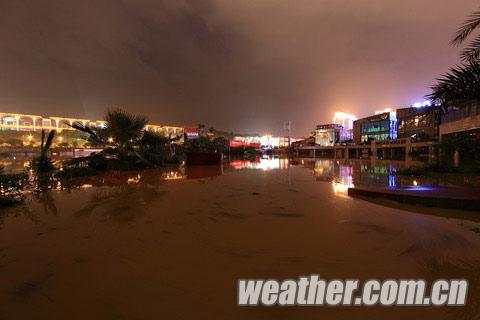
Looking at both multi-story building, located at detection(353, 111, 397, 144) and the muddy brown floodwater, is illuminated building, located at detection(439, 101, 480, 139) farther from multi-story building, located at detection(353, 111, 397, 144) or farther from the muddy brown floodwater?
multi-story building, located at detection(353, 111, 397, 144)

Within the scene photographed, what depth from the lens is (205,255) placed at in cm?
364

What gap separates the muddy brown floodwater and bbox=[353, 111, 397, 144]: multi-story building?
79040 mm

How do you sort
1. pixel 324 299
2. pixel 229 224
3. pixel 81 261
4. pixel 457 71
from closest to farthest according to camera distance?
pixel 324 299
pixel 81 261
pixel 229 224
pixel 457 71

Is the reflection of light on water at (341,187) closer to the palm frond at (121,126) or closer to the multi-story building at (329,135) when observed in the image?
the palm frond at (121,126)

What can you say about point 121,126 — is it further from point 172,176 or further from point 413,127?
point 413,127

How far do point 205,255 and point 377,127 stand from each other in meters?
88.6

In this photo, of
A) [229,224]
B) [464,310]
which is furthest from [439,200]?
[229,224]

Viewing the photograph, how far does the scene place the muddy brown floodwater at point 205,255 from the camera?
8.04 ft

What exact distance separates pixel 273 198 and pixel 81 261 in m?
5.69

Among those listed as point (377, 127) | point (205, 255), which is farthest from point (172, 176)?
point (377, 127)

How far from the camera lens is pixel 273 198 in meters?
8.07

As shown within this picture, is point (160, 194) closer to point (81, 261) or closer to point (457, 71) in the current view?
point (81, 261)

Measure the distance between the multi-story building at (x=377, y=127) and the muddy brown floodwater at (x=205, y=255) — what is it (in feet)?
259

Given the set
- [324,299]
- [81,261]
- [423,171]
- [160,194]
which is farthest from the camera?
[423,171]
